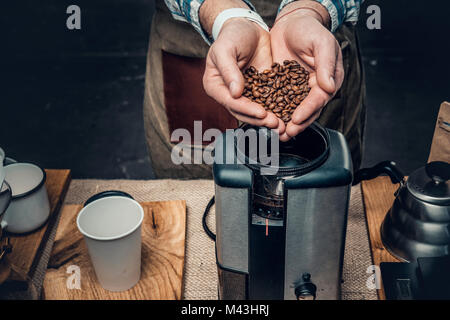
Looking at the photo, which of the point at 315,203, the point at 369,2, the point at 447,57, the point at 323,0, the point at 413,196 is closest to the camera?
the point at 315,203

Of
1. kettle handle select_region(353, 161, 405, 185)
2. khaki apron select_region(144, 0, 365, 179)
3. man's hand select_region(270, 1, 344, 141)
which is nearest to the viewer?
man's hand select_region(270, 1, 344, 141)

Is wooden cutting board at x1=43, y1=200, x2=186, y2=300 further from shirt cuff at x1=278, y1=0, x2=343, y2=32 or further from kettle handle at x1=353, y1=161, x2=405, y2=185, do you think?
shirt cuff at x1=278, y1=0, x2=343, y2=32

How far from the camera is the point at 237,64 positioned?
1.03 metres

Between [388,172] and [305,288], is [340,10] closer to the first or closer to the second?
[388,172]

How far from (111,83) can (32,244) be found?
8.15ft

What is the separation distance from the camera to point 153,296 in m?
0.96

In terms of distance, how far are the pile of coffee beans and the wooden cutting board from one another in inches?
13.9

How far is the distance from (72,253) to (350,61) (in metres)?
0.98

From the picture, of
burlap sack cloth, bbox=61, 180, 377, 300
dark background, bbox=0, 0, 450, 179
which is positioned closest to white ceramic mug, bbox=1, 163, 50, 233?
burlap sack cloth, bbox=61, 180, 377, 300

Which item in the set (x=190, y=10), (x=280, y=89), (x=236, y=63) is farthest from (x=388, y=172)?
(x=190, y=10)

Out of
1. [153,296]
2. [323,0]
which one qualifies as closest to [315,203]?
[153,296]

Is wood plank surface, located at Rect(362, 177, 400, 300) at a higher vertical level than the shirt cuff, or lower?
lower

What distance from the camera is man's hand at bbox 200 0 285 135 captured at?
89 centimetres
